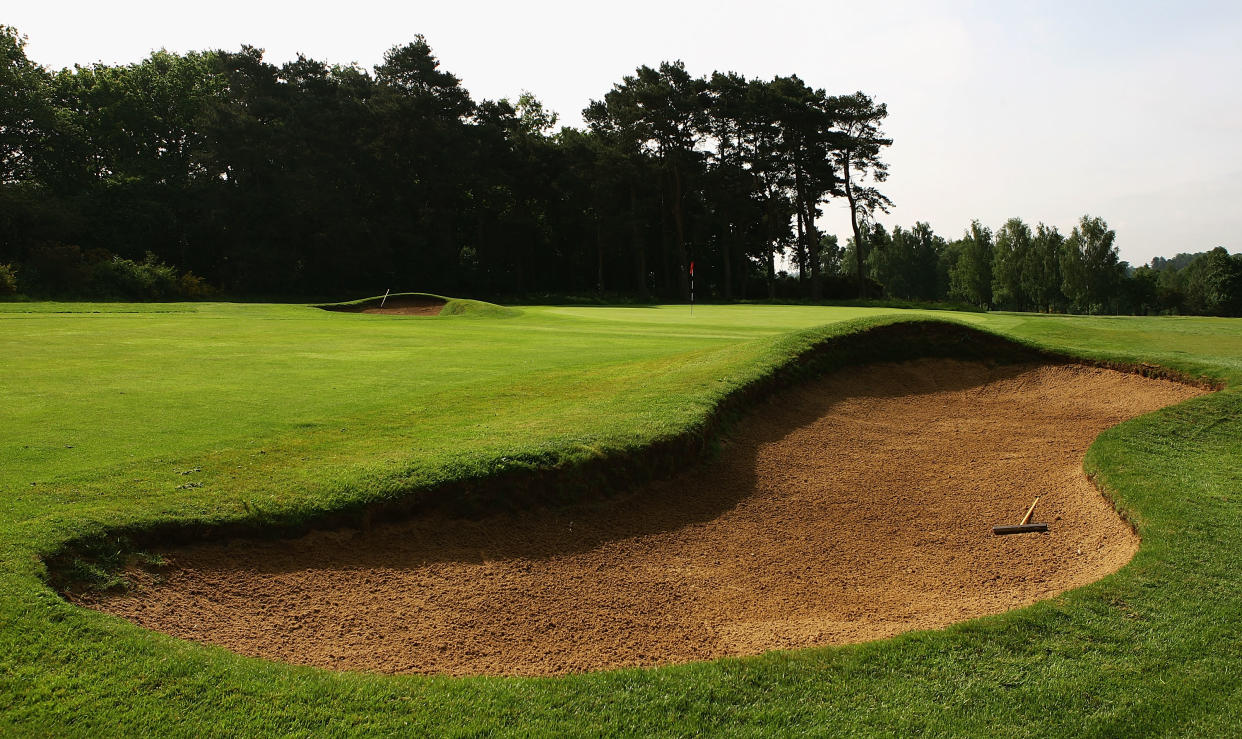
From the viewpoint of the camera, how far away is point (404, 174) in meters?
57.0

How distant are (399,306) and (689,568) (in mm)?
31429

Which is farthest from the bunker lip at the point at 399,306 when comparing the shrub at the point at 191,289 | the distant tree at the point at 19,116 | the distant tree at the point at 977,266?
the distant tree at the point at 977,266

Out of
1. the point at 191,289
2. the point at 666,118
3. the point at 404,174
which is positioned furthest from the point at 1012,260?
the point at 191,289

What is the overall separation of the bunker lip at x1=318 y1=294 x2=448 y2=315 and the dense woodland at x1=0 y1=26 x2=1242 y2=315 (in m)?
16.9

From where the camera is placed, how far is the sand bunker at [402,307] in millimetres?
33472

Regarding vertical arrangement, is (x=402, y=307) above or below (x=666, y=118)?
below

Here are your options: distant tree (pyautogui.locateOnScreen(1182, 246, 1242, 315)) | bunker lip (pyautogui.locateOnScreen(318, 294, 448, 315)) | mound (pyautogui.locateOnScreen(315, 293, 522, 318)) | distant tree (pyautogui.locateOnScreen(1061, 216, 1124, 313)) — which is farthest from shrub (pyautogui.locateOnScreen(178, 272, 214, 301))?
distant tree (pyautogui.locateOnScreen(1182, 246, 1242, 315))

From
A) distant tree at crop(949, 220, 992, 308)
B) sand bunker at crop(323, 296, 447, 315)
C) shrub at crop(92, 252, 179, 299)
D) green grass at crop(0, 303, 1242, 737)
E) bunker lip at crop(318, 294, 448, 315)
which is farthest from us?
distant tree at crop(949, 220, 992, 308)

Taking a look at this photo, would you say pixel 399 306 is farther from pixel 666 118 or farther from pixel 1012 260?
pixel 1012 260

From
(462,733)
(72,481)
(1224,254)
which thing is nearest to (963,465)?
(462,733)

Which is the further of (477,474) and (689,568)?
(477,474)

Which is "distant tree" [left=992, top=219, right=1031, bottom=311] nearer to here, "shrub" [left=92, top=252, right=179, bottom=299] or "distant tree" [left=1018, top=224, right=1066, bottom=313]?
"distant tree" [left=1018, top=224, right=1066, bottom=313]

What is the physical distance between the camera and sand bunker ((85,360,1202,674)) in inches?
178

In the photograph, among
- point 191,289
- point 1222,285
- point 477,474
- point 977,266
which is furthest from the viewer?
point 977,266
